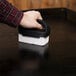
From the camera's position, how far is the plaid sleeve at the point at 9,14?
0.81m

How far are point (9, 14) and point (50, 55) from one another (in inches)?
9.2

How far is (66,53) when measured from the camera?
0.76m

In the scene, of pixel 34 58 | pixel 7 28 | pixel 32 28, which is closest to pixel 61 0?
pixel 7 28

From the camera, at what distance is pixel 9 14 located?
0.83 meters

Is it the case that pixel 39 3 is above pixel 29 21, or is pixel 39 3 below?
below

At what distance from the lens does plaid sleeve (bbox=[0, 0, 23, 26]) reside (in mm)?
813

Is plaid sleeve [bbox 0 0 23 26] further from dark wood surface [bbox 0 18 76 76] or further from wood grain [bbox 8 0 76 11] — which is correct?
wood grain [bbox 8 0 76 11]

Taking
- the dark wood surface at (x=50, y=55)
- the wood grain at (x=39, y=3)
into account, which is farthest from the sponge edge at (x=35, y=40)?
the wood grain at (x=39, y=3)

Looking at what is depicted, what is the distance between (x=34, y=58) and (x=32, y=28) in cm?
Result: 19

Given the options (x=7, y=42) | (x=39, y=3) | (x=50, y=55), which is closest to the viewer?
(x=50, y=55)

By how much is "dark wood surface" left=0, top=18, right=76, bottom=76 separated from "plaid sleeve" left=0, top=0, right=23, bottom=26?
0.09 m

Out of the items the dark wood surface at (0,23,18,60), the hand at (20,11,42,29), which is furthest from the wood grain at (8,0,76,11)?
the hand at (20,11,42,29)

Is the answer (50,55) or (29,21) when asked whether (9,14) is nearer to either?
(29,21)

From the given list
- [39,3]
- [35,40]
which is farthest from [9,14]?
[39,3]
